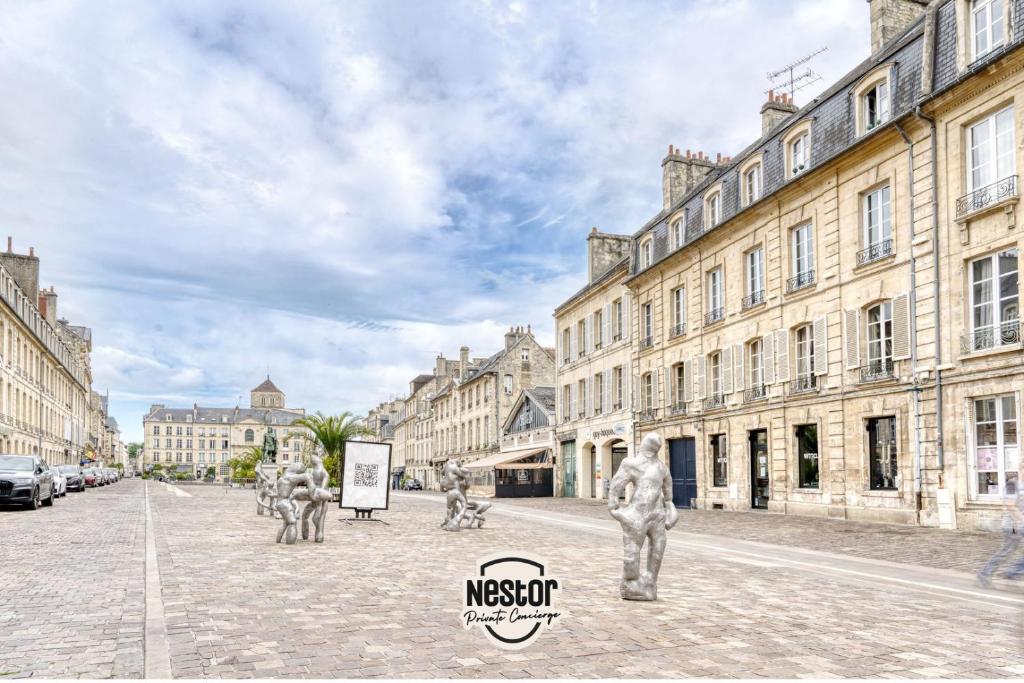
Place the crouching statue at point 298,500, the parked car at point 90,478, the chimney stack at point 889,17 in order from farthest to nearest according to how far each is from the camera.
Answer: the parked car at point 90,478 < the chimney stack at point 889,17 < the crouching statue at point 298,500

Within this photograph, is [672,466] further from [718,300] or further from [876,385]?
[876,385]

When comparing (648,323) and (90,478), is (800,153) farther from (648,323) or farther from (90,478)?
(90,478)

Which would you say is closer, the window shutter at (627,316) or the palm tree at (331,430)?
the window shutter at (627,316)

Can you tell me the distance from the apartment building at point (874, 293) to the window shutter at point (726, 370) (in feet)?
0.20

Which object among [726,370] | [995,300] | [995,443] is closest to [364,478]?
[726,370]

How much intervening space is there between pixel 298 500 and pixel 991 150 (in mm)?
14806

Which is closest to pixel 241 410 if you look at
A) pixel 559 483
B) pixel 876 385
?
pixel 559 483

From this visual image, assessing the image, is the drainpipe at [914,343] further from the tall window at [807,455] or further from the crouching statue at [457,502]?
the crouching statue at [457,502]

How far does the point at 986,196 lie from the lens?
57.0 feet

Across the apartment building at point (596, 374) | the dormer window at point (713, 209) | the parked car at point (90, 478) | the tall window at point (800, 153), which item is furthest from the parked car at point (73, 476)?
the tall window at point (800, 153)

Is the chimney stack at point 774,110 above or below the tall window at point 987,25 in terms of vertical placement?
above

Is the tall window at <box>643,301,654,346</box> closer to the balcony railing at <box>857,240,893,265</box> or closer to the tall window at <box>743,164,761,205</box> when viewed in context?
the tall window at <box>743,164,761,205</box>

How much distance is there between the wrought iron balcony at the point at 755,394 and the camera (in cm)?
2493

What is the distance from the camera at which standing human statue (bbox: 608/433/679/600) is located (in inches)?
319
